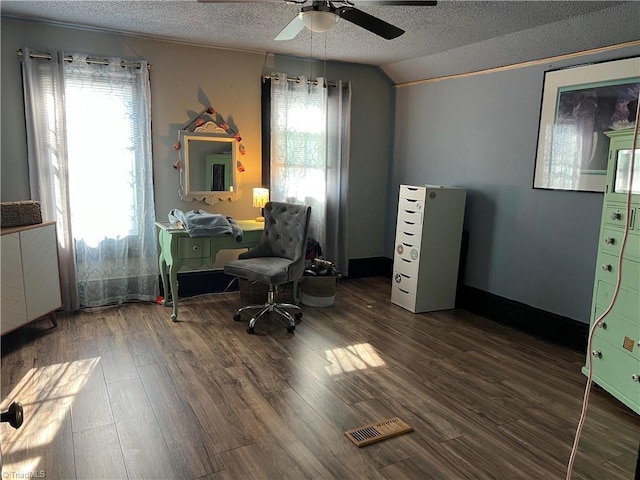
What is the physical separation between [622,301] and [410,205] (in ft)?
6.33

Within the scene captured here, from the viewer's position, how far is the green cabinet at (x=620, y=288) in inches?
99.1

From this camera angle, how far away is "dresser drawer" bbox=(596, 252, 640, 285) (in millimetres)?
2545

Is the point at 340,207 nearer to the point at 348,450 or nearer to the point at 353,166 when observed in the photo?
the point at 353,166

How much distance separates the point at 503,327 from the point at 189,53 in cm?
370

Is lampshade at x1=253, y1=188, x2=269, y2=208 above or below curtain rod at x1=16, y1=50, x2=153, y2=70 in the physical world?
below

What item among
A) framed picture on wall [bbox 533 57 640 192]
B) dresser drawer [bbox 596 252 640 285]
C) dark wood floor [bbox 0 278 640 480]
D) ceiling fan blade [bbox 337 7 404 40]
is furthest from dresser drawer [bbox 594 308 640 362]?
ceiling fan blade [bbox 337 7 404 40]

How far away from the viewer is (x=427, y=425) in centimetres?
241

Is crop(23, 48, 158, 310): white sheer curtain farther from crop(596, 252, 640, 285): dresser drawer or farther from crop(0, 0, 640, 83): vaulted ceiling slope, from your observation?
crop(596, 252, 640, 285): dresser drawer

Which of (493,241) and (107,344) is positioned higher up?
(493,241)

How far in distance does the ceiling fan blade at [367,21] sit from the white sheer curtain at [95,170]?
7.33ft

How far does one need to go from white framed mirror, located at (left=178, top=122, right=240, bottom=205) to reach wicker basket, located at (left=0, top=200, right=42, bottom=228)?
1.23 meters

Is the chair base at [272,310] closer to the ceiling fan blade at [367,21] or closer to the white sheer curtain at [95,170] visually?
the white sheer curtain at [95,170]

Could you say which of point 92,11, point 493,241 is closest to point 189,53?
point 92,11

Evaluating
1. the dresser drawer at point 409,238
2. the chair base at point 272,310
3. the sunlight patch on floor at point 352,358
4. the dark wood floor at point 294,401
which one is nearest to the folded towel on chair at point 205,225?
the chair base at point 272,310
